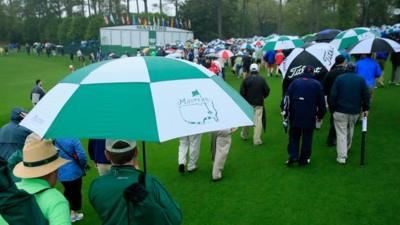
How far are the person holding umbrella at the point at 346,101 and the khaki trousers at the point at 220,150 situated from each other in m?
2.22

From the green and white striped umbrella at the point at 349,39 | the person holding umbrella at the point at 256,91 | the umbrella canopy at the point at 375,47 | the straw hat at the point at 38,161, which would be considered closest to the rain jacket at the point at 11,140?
the straw hat at the point at 38,161

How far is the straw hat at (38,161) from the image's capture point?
9.08 ft

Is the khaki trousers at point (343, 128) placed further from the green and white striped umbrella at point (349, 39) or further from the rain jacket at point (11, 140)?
the green and white striped umbrella at point (349, 39)

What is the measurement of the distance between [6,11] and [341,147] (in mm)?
87334

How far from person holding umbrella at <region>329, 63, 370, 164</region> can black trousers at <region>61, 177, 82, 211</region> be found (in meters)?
4.91

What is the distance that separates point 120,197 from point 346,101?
5.75 metres

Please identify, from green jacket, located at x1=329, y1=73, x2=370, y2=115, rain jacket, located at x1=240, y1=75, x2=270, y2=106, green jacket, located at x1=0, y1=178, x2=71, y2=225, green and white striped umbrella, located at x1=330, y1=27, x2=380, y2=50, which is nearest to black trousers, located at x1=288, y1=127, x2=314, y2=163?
green jacket, located at x1=329, y1=73, x2=370, y2=115

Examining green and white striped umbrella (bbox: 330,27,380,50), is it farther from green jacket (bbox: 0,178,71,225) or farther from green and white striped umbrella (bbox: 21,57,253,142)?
green jacket (bbox: 0,178,71,225)

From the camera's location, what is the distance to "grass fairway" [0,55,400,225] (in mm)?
5543

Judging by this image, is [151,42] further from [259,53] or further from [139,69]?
[139,69]

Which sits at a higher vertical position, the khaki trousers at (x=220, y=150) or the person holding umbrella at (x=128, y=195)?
the person holding umbrella at (x=128, y=195)

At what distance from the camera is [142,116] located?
2451 mm

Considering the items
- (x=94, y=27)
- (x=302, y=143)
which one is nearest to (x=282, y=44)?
(x=302, y=143)

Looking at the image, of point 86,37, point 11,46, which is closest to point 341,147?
point 86,37
